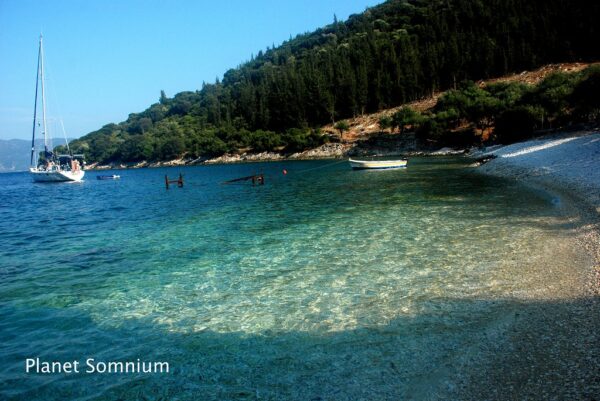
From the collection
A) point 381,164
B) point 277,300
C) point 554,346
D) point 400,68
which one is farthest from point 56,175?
point 400,68

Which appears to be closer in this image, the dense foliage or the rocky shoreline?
the dense foliage

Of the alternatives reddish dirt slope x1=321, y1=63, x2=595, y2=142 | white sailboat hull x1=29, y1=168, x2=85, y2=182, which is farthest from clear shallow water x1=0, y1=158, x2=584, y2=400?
reddish dirt slope x1=321, y1=63, x2=595, y2=142

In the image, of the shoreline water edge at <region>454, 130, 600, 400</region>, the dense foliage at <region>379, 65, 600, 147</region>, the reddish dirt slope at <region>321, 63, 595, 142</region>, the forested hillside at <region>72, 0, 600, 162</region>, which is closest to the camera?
the shoreline water edge at <region>454, 130, 600, 400</region>

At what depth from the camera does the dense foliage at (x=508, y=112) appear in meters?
63.2

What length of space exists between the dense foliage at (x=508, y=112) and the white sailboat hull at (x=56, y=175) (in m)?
75.2

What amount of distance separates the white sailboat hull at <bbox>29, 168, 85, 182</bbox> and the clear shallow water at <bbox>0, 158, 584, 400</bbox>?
68.7 meters

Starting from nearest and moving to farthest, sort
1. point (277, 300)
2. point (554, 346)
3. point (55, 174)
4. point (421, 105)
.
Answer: point (554, 346)
point (277, 300)
point (55, 174)
point (421, 105)

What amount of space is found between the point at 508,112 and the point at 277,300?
76235 millimetres

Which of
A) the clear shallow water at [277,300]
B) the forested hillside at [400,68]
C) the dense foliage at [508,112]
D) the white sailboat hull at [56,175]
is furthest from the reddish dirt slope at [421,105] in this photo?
the clear shallow water at [277,300]

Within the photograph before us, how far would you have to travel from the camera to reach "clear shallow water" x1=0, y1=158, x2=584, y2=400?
723 cm

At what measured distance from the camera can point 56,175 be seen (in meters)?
83.9

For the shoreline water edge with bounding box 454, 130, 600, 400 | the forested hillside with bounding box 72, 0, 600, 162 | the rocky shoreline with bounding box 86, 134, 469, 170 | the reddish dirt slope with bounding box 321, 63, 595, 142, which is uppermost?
the forested hillside with bounding box 72, 0, 600, 162

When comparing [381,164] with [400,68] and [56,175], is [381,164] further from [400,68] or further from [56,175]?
[400,68]

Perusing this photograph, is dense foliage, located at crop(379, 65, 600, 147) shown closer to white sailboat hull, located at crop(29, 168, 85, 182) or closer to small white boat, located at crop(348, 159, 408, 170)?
small white boat, located at crop(348, 159, 408, 170)
